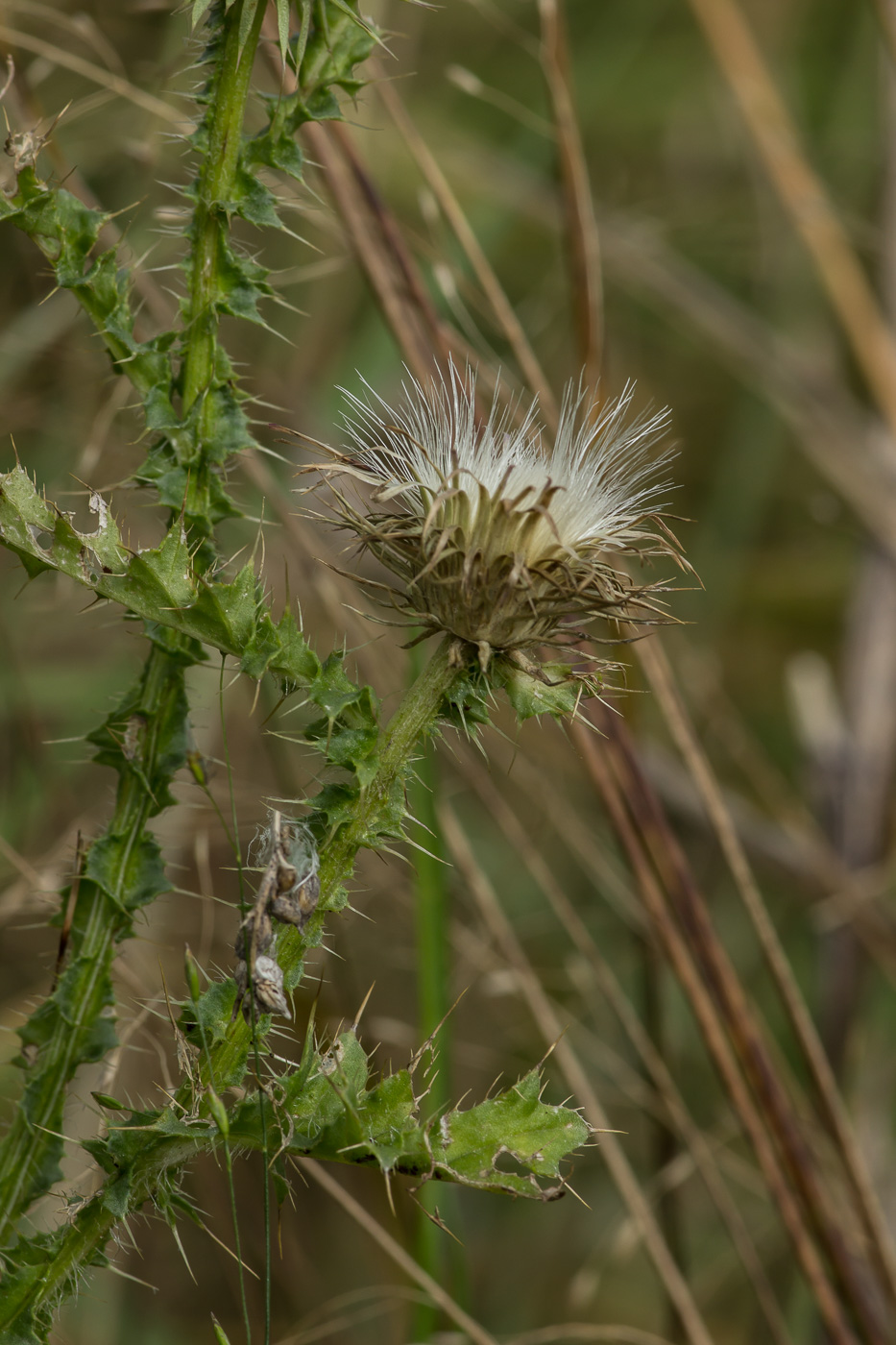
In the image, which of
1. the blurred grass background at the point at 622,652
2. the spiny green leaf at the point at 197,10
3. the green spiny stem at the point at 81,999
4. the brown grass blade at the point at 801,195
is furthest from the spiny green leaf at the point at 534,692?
the brown grass blade at the point at 801,195

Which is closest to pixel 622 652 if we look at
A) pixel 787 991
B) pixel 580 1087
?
pixel 787 991

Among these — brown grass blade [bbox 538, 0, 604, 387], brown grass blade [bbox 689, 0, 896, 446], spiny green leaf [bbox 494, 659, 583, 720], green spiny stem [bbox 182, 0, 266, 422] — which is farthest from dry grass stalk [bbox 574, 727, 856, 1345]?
brown grass blade [bbox 689, 0, 896, 446]

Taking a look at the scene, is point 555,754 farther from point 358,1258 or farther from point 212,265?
point 212,265

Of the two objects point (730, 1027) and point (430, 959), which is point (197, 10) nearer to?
point (430, 959)

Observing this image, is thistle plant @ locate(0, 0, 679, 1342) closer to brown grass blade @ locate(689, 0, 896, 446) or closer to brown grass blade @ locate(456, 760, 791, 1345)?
brown grass blade @ locate(456, 760, 791, 1345)

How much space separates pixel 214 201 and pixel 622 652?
3.94 ft

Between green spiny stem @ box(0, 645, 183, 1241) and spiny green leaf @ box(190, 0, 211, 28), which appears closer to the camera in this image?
spiny green leaf @ box(190, 0, 211, 28)

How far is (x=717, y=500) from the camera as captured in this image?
364 cm

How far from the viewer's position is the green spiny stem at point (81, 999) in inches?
37.1

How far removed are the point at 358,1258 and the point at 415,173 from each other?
118 inches

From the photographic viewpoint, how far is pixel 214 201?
896mm

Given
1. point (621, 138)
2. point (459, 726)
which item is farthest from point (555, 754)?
point (621, 138)

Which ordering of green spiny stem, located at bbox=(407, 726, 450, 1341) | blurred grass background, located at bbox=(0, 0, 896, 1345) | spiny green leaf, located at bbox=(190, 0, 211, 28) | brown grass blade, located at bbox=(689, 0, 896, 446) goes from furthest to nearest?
brown grass blade, located at bbox=(689, 0, 896, 446), blurred grass background, located at bbox=(0, 0, 896, 1345), green spiny stem, located at bbox=(407, 726, 450, 1341), spiny green leaf, located at bbox=(190, 0, 211, 28)

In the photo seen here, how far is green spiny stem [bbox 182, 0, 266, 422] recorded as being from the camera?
874 millimetres
